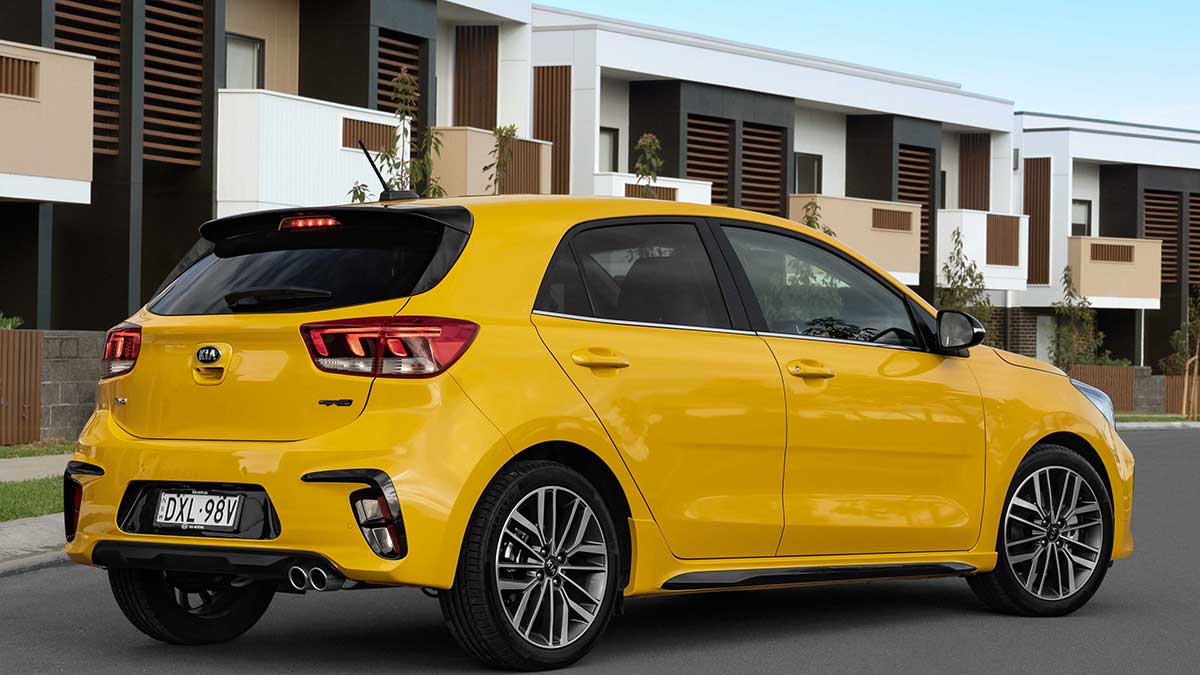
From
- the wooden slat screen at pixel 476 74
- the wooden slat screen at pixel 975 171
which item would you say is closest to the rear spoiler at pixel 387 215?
the wooden slat screen at pixel 476 74

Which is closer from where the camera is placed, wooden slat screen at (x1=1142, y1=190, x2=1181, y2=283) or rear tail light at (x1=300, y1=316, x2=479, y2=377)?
rear tail light at (x1=300, y1=316, x2=479, y2=377)

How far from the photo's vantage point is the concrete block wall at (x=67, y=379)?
22.6 meters

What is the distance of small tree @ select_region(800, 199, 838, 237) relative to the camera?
38.1m

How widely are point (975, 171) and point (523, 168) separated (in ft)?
66.8

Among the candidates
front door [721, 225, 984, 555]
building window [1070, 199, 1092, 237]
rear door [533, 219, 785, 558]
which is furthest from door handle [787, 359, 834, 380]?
building window [1070, 199, 1092, 237]

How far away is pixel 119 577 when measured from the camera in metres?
8.15

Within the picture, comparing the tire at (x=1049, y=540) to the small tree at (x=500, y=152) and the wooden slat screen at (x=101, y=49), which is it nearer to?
the wooden slat screen at (x=101, y=49)

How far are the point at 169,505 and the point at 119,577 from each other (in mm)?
946

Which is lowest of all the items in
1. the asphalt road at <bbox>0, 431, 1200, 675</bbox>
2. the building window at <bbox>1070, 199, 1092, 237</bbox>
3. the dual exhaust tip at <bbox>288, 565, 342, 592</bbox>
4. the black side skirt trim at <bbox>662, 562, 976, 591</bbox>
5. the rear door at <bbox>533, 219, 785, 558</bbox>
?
the asphalt road at <bbox>0, 431, 1200, 675</bbox>

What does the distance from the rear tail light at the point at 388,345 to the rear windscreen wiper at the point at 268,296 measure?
194 millimetres

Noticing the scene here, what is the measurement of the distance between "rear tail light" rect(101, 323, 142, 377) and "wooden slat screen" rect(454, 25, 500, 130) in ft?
88.0

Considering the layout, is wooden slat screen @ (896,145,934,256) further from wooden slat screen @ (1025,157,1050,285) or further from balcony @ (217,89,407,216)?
balcony @ (217,89,407,216)

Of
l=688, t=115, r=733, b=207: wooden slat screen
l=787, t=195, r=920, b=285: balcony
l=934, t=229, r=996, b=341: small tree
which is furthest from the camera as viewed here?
l=934, t=229, r=996, b=341: small tree

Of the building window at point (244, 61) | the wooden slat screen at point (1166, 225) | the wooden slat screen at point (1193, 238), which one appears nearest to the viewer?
the building window at point (244, 61)
